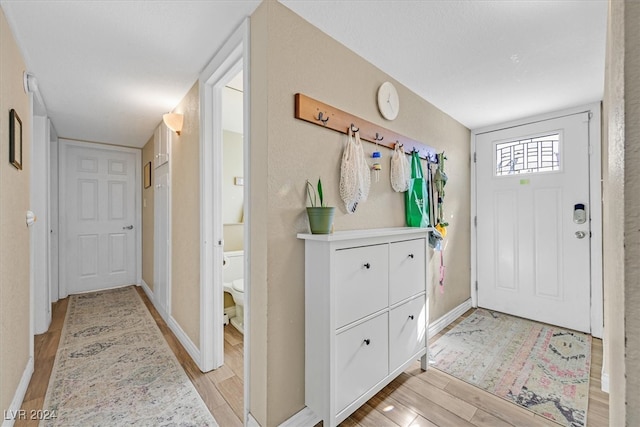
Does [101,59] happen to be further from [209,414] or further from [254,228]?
[209,414]

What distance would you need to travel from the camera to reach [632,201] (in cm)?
31

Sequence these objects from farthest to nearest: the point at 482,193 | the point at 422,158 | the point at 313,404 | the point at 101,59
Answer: the point at 482,193
the point at 422,158
the point at 101,59
the point at 313,404

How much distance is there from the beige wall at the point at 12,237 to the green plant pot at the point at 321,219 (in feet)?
4.79

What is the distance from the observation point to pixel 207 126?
1880 millimetres

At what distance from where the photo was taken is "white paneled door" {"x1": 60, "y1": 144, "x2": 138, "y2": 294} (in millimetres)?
3633

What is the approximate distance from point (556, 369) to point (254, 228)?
2320 millimetres

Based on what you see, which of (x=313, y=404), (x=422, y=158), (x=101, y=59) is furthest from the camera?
(x=422, y=158)

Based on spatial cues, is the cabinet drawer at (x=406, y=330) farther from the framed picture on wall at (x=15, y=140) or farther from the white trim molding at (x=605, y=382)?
the framed picture on wall at (x=15, y=140)

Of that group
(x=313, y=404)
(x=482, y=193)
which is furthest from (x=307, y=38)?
(x=482, y=193)

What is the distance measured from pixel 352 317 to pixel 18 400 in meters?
1.93

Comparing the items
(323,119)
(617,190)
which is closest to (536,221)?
(323,119)

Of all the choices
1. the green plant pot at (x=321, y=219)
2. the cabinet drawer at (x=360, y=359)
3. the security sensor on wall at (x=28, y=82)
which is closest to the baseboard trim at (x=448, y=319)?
the cabinet drawer at (x=360, y=359)

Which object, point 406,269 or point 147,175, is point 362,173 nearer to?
point 406,269

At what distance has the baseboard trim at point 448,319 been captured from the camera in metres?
2.43
